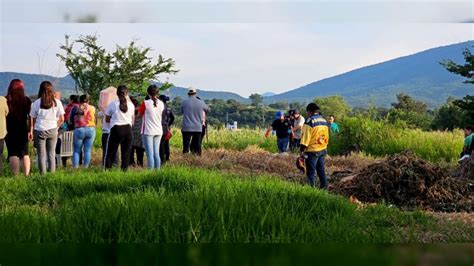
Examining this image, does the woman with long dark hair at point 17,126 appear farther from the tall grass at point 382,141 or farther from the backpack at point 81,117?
the tall grass at point 382,141

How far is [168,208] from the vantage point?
4.01m

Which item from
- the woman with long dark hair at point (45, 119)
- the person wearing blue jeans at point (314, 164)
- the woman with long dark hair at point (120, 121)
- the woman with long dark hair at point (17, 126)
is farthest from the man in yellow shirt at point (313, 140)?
the woman with long dark hair at point (17, 126)

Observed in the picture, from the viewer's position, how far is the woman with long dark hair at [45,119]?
9469 mm

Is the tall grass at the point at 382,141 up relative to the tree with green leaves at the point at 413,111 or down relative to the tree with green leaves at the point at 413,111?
down

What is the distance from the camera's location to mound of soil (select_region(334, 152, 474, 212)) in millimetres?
9055

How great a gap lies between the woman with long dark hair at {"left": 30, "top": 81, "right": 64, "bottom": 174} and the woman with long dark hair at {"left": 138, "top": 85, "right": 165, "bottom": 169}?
1574 mm

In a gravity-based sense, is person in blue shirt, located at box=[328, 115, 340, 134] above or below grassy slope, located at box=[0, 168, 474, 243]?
above

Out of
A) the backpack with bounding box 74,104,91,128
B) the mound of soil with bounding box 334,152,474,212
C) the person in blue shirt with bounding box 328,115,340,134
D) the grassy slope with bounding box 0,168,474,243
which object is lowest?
the mound of soil with bounding box 334,152,474,212

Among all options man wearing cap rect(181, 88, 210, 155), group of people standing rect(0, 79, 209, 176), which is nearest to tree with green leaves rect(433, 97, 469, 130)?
man wearing cap rect(181, 88, 210, 155)

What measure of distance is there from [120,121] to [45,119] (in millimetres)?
1298

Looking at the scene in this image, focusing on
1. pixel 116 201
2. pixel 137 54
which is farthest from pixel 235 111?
pixel 116 201

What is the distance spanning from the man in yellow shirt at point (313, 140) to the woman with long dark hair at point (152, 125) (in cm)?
283

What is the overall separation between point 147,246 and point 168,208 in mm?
2097

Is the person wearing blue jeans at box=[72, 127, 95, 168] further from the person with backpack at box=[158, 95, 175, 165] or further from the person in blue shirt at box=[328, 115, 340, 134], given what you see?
the person in blue shirt at box=[328, 115, 340, 134]
